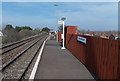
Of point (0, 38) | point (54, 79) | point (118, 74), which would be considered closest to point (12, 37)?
point (0, 38)

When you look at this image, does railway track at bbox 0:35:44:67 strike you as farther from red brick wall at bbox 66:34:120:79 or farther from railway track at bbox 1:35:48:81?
red brick wall at bbox 66:34:120:79

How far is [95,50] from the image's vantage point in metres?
8.95

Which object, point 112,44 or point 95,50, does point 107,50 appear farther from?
point 95,50

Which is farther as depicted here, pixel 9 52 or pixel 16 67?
pixel 9 52

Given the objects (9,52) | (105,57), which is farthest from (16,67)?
(9,52)

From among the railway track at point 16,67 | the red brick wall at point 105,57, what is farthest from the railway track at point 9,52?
the red brick wall at point 105,57

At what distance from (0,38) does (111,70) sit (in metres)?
32.9

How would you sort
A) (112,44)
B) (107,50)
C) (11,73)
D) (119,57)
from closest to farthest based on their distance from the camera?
(119,57) < (112,44) < (107,50) < (11,73)

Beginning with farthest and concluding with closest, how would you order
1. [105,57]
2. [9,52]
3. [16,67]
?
1. [9,52]
2. [16,67]
3. [105,57]

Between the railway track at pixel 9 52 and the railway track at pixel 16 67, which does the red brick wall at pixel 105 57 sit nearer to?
the railway track at pixel 16 67

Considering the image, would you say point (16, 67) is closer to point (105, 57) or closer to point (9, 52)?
point (105, 57)

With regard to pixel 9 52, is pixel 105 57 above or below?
above

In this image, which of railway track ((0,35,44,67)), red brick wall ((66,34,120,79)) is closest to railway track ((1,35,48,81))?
railway track ((0,35,44,67))

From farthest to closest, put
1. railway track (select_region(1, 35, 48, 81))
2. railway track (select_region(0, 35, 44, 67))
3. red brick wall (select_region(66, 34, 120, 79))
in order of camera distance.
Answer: railway track (select_region(0, 35, 44, 67))
railway track (select_region(1, 35, 48, 81))
red brick wall (select_region(66, 34, 120, 79))
